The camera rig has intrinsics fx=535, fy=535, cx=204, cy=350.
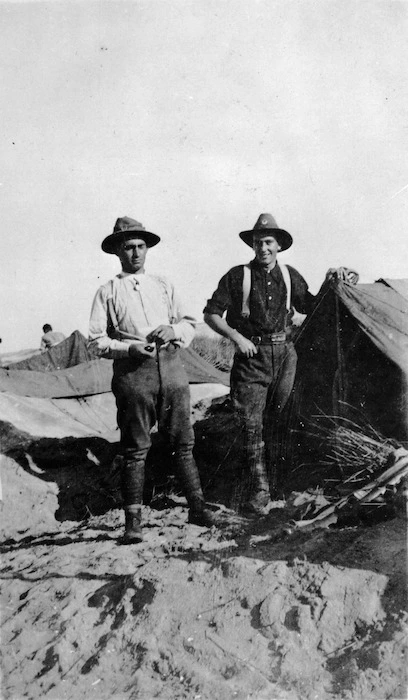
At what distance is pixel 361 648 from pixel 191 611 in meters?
0.79

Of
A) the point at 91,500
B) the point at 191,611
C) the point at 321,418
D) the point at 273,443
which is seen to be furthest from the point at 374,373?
the point at 91,500

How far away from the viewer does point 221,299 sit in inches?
145

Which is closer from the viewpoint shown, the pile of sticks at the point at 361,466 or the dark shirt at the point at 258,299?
the pile of sticks at the point at 361,466

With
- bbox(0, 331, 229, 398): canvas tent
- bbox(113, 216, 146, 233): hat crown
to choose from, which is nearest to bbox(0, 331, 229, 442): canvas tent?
bbox(0, 331, 229, 398): canvas tent

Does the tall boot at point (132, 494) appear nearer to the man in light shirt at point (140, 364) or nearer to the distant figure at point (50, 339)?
the man in light shirt at point (140, 364)

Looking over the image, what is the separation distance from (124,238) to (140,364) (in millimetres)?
820

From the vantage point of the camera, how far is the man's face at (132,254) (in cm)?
340

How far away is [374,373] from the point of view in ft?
11.5

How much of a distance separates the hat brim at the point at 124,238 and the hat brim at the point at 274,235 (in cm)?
71

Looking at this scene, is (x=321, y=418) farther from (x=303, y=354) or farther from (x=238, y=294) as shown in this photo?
(x=238, y=294)

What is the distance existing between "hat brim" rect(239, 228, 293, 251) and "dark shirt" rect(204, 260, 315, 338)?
0.69 feet

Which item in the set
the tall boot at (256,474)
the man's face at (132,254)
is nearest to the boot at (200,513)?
the tall boot at (256,474)

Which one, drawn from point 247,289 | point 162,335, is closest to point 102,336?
point 162,335

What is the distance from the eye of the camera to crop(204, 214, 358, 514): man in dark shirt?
11.9ft
